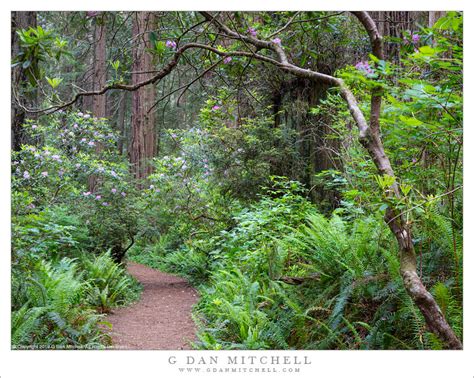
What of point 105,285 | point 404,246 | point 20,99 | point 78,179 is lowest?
point 105,285

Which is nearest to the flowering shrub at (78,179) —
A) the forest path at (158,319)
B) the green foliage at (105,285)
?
the green foliage at (105,285)

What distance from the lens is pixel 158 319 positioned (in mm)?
5730

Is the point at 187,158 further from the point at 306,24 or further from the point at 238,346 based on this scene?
the point at 238,346

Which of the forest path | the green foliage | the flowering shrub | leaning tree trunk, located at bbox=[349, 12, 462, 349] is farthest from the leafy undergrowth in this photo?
the flowering shrub

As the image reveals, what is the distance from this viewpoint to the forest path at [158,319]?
455cm

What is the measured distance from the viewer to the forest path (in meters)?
4.55

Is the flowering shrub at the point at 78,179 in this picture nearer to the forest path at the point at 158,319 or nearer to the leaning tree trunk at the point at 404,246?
the forest path at the point at 158,319

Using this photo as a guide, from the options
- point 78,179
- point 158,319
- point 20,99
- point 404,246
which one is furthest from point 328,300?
point 78,179

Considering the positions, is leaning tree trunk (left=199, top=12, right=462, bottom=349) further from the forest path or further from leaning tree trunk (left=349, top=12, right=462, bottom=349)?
the forest path

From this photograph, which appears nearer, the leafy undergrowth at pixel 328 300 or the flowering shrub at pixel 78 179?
the leafy undergrowth at pixel 328 300

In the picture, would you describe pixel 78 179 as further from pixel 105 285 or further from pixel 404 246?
pixel 404 246

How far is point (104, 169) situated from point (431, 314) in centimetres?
652

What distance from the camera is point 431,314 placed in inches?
96.7
